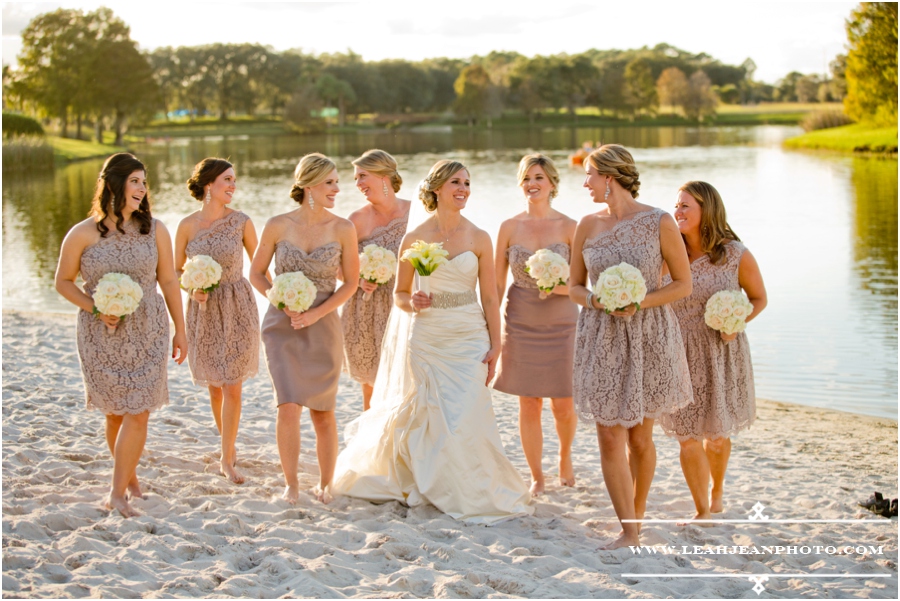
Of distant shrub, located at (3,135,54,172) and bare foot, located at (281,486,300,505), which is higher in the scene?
distant shrub, located at (3,135,54,172)

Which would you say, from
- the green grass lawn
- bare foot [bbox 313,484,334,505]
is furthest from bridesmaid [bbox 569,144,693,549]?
the green grass lawn

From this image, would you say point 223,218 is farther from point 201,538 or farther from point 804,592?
point 804,592

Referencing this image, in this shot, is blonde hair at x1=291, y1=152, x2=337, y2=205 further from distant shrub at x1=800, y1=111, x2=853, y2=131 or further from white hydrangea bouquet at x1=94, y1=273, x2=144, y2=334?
distant shrub at x1=800, y1=111, x2=853, y2=131

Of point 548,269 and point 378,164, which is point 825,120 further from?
point 548,269

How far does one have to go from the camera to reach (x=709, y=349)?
5953mm

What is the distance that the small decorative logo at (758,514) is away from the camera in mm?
6098

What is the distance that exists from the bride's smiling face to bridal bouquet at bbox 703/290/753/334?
5.90 feet

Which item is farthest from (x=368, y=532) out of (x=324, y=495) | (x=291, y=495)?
(x=291, y=495)

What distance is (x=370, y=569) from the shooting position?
16.9ft

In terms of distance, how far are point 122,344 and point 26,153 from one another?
44.5 m

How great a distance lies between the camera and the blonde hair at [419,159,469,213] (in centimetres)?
610

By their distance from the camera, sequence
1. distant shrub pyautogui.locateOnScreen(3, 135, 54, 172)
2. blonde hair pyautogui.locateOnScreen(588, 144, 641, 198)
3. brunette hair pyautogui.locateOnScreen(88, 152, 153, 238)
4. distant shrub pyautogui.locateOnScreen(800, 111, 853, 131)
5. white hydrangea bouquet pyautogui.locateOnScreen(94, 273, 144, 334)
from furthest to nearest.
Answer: distant shrub pyautogui.locateOnScreen(800, 111, 853, 131) < distant shrub pyautogui.locateOnScreen(3, 135, 54, 172) < brunette hair pyautogui.locateOnScreen(88, 152, 153, 238) < white hydrangea bouquet pyautogui.locateOnScreen(94, 273, 144, 334) < blonde hair pyautogui.locateOnScreen(588, 144, 641, 198)

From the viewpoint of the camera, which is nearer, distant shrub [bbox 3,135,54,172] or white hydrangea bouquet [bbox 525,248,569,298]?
white hydrangea bouquet [bbox 525,248,569,298]

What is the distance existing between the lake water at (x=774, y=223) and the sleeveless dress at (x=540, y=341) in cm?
478
